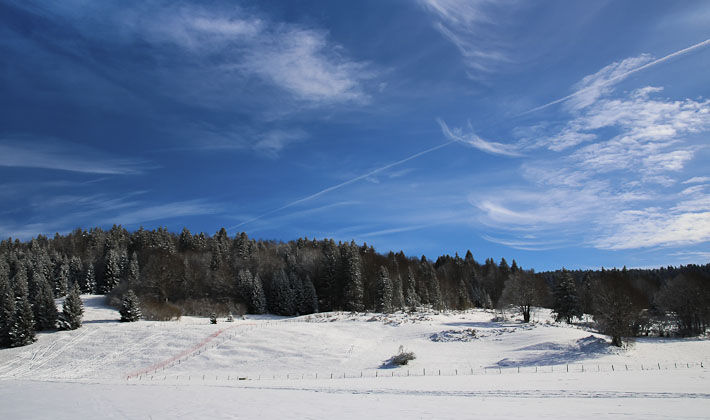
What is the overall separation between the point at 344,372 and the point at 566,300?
167 feet

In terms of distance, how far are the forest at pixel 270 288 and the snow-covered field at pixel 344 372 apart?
5.28m

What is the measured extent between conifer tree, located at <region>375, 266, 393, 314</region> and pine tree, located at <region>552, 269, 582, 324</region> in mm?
30171

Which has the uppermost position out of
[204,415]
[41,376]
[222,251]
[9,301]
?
[222,251]

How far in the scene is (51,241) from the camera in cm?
13362

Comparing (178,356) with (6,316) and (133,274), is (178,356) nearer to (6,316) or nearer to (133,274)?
(6,316)

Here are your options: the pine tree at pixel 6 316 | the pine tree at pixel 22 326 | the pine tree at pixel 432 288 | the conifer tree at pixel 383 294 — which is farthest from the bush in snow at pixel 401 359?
the pine tree at pixel 432 288

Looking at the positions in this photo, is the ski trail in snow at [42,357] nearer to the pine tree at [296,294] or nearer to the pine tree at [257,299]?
the pine tree at [257,299]

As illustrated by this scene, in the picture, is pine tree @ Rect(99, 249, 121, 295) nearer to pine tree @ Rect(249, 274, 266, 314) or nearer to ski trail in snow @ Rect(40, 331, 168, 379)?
pine tree @ Rect(249, 274, 266, 314)

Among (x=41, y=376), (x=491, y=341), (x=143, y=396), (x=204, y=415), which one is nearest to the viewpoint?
(x=204, y=415)

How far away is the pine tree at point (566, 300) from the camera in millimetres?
69625

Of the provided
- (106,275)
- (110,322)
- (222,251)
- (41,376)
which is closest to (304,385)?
(41,376)

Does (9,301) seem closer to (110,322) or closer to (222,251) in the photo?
(110,322)

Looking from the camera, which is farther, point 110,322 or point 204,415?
point 110,322

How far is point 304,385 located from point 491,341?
26117 mm
